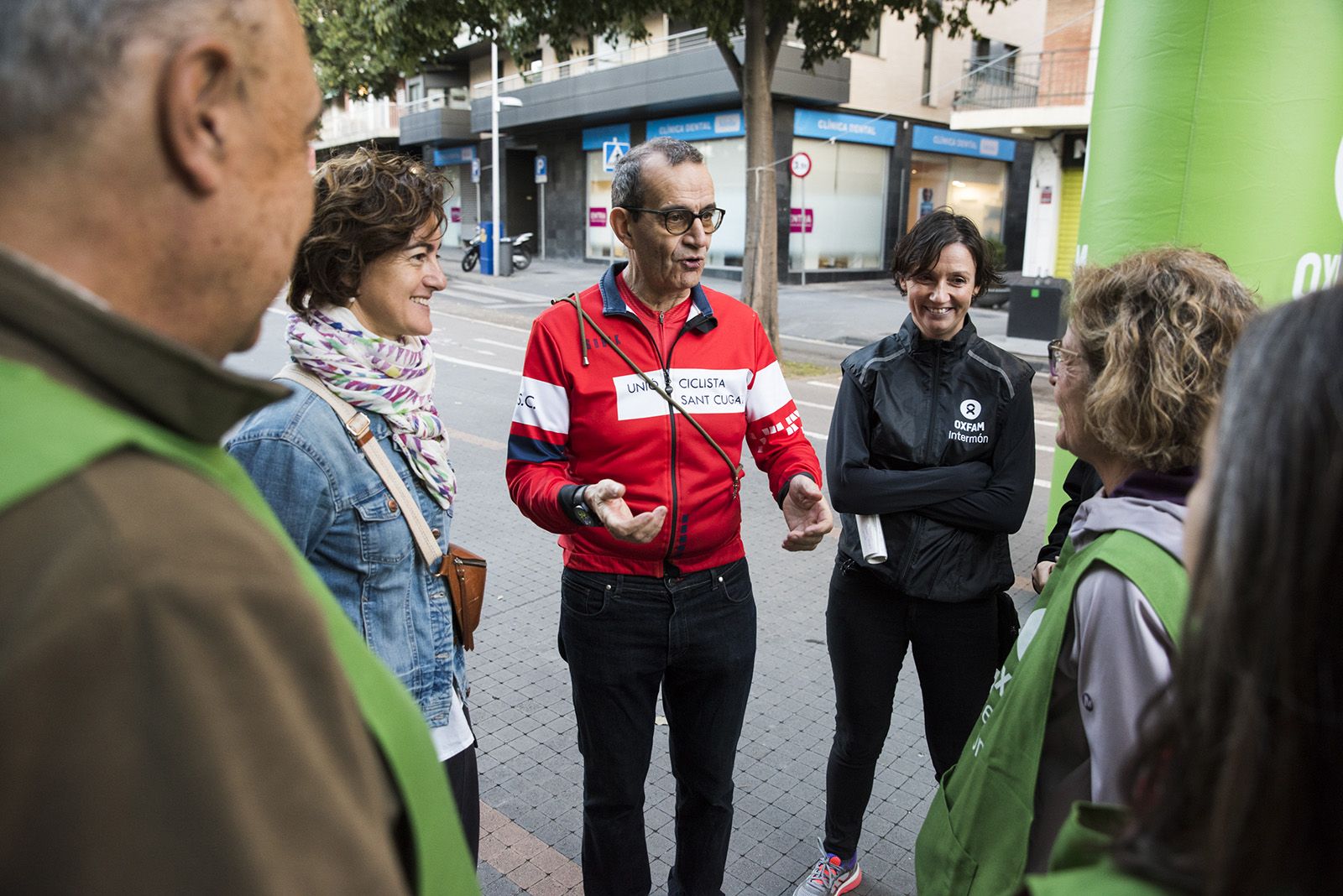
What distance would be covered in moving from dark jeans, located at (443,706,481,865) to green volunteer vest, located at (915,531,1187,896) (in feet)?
3.36

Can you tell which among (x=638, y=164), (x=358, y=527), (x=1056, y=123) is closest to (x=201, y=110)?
(x=358, y=527)

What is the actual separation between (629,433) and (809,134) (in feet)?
70.2

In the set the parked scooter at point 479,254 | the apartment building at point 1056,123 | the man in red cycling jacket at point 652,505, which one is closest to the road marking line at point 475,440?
the man in red cycling jacket at point 652,505

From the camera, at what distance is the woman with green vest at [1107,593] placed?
1.43 metres

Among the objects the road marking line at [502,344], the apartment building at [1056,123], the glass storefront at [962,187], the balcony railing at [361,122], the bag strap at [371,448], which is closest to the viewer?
the bag strap at [371,448]

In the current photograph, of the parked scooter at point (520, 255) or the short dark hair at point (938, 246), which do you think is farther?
the parked scooter at point (520, 255)

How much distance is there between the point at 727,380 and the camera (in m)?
2.58

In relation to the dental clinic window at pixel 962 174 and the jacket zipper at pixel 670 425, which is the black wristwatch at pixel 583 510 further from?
the dental clinic window at pixel 962 174

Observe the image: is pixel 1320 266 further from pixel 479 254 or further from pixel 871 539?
pixel 479 254

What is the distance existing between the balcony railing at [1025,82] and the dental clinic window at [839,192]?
87.8 inches

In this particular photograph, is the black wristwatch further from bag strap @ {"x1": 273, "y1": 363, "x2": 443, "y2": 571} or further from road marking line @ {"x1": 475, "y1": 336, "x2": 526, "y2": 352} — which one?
road marking line @ {"x1": 475, "y1": 336, "x2": 526, "y2": 352}

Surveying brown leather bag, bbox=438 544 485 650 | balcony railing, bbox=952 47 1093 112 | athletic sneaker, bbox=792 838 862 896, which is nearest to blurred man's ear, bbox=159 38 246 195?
brown leather bag, bbox=438 544 485 650

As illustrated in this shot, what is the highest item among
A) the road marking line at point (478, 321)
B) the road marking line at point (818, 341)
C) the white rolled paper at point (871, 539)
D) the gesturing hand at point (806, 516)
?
the gesturing hand at point (806, 516)

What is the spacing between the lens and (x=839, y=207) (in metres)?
23.4
